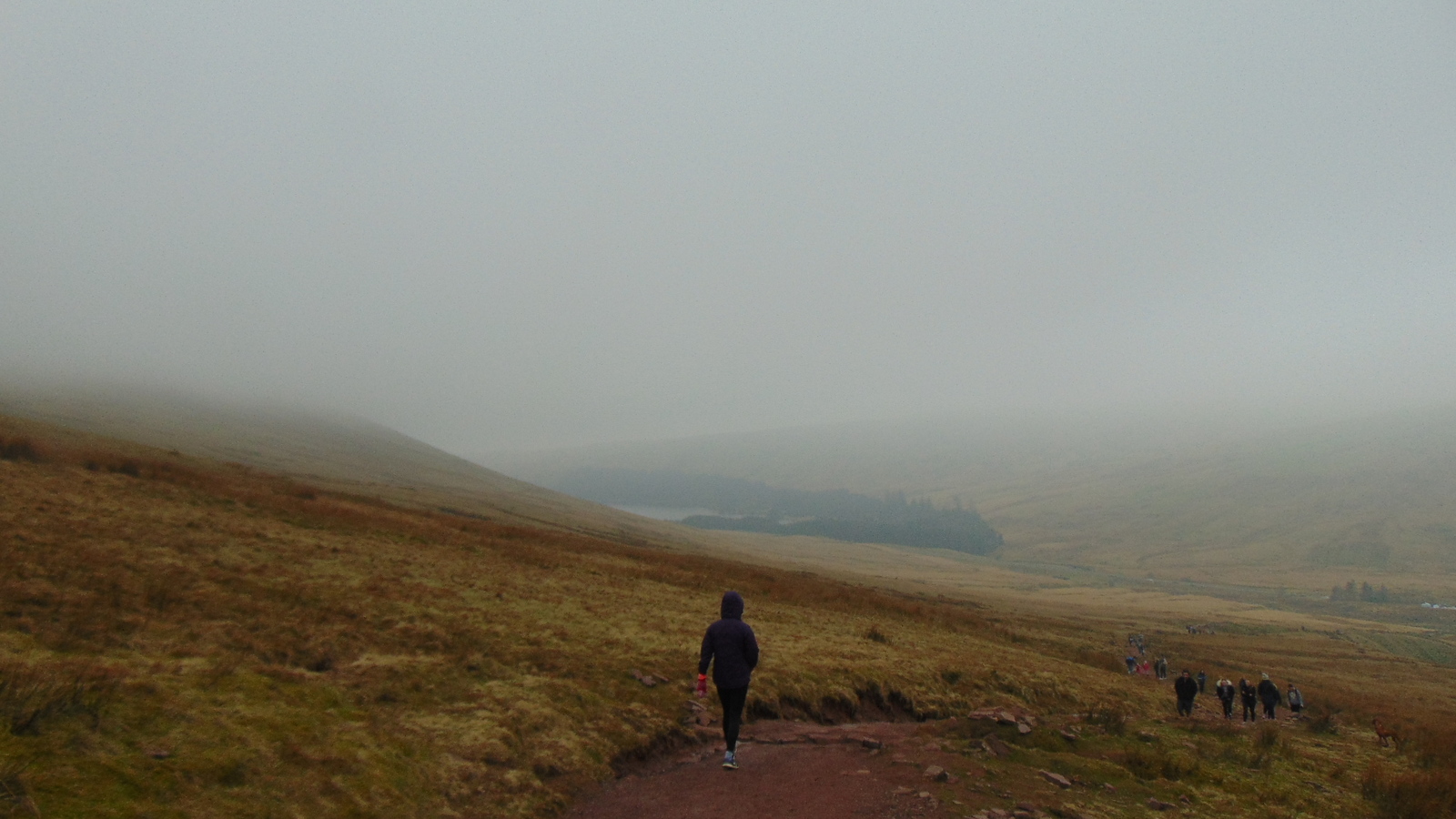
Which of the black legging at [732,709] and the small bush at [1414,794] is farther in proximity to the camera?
the small bush at [1414,794]

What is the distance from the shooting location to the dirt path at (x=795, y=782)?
39.3 ft

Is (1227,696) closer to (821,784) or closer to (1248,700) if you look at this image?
(1248,700)

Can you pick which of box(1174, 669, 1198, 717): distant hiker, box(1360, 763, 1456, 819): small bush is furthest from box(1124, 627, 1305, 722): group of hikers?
box(1360, 763, 1456, 819): small bush

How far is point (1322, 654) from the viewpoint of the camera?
253ft

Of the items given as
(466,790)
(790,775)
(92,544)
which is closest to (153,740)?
(466,790)

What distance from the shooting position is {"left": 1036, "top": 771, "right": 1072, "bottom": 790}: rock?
14.3 metres

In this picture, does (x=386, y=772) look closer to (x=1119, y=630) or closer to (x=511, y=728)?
(x=511, y=728)

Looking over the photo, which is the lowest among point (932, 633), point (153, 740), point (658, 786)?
point (932, 633)

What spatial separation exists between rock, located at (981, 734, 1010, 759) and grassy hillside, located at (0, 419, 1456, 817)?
0.48m

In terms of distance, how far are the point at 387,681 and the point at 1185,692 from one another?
29000 millimetres

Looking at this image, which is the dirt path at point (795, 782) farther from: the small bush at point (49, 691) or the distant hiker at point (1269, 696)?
the distant hiker at point (1269, 696)

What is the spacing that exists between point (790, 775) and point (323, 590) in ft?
54.3

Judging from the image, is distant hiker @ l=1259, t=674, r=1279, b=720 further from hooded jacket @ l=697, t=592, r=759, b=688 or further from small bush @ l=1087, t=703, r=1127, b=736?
hooded jacket @ l=697, t=592, r=759, b=688

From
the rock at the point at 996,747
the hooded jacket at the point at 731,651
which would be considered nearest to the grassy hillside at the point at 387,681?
the rock at the point at 996,747
